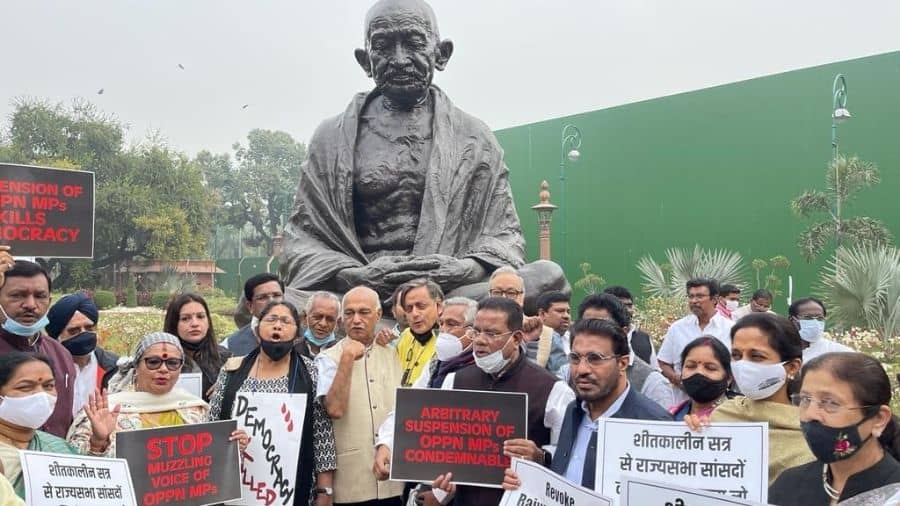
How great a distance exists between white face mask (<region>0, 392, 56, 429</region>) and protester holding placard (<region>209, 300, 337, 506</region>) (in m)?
0.90

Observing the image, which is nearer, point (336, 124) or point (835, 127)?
point (336, 124)

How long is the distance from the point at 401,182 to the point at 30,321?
14.9ft

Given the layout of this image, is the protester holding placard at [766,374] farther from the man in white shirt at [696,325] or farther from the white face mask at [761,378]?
the man in white shirt at [696,325]

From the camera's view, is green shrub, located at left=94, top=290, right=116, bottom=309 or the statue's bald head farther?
green shrub, located at left=94, top=290, right=116, bottom=309

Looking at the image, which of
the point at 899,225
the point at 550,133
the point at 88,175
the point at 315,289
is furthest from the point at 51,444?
the point at 550,133

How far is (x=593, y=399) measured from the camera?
10.1 ft

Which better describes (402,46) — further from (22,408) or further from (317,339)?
(22,408)

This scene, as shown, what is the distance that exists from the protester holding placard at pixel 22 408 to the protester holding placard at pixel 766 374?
7.76ft

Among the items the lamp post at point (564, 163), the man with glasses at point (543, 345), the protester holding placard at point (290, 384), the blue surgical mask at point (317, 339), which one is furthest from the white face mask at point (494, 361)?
the lamp post at point (564, 163)

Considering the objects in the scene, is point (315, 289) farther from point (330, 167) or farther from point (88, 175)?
point (88, 175)

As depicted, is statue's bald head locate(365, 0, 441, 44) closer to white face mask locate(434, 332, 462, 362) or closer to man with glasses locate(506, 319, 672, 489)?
white face mask locate(434, 332, 462, 362)

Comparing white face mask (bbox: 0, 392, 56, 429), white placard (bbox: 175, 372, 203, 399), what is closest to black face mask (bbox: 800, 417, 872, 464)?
white face mask (bbox: 0, 392, 56, 429)

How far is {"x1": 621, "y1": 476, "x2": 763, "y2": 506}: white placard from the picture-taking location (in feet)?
7.84

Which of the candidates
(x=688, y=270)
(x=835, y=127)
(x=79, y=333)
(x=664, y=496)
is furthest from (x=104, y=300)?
(x=664, y=496)
